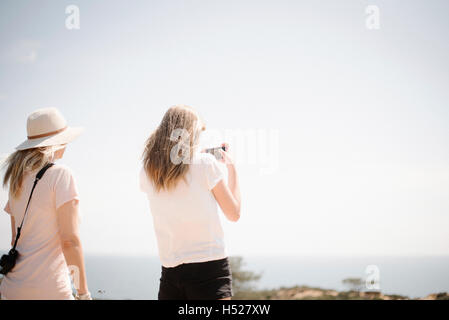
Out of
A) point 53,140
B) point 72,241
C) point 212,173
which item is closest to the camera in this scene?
point 72,241

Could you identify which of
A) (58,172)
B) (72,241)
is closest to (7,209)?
(58,172)

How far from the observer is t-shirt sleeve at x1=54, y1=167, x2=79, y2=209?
2.15m

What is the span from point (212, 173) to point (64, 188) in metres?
0.95

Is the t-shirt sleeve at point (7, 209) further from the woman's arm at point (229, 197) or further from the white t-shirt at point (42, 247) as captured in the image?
the woman's arm at point (229, 197)

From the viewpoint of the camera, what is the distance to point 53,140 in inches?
94.0

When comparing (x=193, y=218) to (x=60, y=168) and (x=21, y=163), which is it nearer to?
(x=60, y=168)

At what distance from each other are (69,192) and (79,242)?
323mm

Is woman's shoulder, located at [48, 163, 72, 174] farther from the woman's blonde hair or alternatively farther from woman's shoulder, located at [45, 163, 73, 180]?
the woman's blonde hair

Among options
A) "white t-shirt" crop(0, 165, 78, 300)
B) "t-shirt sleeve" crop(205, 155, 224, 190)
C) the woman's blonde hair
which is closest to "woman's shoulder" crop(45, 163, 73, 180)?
"white t-shirt" crop(0, 165, 78, 300)

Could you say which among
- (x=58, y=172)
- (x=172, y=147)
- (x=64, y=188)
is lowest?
(x=64, y=188)

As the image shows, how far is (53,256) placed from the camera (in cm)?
217
